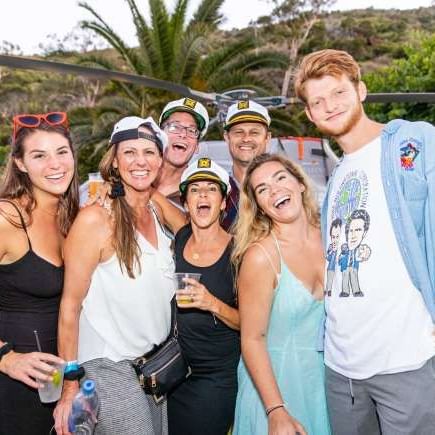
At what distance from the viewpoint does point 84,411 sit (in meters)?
2.64

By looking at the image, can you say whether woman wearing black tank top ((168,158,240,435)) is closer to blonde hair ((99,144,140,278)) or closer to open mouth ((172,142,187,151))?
blonde hair ((99,144,140,278))

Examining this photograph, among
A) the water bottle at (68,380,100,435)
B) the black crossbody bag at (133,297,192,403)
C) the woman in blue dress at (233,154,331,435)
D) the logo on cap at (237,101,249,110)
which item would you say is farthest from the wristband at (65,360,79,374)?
the logo on cap at (237,101,249,110)

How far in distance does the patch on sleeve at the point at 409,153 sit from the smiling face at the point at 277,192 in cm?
72

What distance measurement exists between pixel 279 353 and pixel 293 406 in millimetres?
298

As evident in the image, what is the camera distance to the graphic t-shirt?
234 cm

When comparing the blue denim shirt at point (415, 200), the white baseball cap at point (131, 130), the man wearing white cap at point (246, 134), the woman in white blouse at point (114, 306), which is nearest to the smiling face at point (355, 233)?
the blue denim shirt at point (415, 200)

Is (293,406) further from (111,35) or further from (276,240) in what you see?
(111,35)

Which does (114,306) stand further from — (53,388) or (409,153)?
(409,153)

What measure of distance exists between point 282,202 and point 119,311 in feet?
3.64

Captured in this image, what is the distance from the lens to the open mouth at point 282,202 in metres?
2.89

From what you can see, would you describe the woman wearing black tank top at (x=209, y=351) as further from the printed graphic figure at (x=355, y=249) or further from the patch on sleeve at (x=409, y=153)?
the patch on sleeve at (x=409, y=153)

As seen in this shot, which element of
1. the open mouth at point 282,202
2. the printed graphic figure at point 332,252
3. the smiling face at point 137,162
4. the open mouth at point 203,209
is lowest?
the printed graphic figure at point 332,252

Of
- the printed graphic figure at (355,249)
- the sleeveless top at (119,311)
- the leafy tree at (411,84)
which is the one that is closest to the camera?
the printed graphic figure at (355,249)

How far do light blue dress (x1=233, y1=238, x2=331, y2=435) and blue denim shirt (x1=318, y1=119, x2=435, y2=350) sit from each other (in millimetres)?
628
